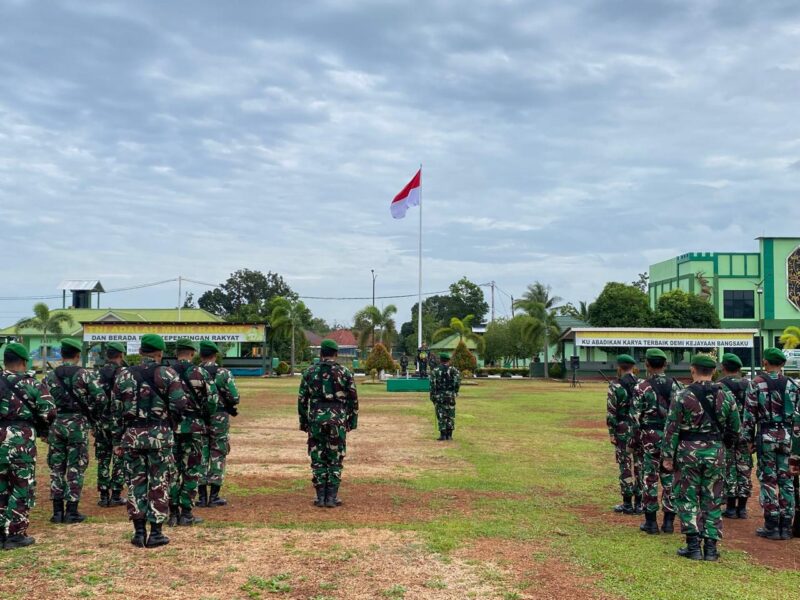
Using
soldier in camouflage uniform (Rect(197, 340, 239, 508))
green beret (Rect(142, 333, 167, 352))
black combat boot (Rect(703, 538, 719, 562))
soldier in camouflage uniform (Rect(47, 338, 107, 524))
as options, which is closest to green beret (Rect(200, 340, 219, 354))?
soldier in camouflage uniform (Rect(197, 340, 239, 508))

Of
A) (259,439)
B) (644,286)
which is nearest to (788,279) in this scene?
(644,286)

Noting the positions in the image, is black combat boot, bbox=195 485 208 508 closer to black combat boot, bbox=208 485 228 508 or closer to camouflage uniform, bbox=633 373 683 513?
black combat boot, bbox=208 485 228 508

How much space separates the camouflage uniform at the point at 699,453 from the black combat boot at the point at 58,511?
21.6 feet

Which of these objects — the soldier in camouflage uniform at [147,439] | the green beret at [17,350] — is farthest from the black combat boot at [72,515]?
the green beret at [17,350]

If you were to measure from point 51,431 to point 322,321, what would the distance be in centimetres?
11335

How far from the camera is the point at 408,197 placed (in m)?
42.2

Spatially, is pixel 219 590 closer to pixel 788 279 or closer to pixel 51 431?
pixel 51 431

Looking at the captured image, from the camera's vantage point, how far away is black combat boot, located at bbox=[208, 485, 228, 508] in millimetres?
9117

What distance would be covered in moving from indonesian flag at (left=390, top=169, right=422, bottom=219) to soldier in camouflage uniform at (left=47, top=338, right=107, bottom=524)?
1344 inches

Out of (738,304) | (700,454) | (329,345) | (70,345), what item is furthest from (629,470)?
(738,304)

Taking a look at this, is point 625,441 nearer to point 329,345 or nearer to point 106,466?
point 329,345

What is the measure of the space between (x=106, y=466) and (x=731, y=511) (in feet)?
25.9

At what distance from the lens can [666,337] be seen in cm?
Result: 4878

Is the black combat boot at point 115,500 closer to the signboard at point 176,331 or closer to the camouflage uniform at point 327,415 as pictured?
the camouflage uniform at point 327,415
